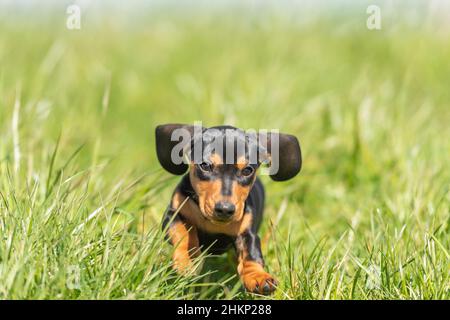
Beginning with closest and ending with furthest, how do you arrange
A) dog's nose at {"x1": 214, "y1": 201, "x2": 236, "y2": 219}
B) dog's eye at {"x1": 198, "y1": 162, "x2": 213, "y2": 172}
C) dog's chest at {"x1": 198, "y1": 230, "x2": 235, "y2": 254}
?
dog's nose at {"x1": 214, "y1": 201, "x2": 236, "y2": 219}, dog's eye at {"x1": 198, "y1": 162, "x2": 213, "y2": 172}, dog's chest at {"x1": 198, "y1": 230, "x2": 235, "y2": 254}

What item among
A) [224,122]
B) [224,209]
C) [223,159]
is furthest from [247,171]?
[224,122]

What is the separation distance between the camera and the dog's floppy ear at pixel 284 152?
3404mm

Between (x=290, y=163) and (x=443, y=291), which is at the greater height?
(x=290, y=163)

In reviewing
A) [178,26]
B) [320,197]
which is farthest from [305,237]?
[178,26]

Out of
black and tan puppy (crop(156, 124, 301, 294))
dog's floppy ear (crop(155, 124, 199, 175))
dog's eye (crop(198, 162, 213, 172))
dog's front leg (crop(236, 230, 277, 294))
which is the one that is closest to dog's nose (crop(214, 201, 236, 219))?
black and tan puppy (crop(156, 124, 301, 294))

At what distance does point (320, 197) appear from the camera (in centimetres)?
516

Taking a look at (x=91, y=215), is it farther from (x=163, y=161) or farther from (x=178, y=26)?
(x=178, y=26)

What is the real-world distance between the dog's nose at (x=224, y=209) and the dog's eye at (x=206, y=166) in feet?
0.56

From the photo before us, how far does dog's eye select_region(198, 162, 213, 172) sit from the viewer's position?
312 centimetres

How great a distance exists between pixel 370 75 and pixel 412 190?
2644 millimetres

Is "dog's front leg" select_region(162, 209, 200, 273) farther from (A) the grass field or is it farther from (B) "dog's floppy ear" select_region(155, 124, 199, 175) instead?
(B) "dog's floppy ear" select_region(155, 124, 199, 175)

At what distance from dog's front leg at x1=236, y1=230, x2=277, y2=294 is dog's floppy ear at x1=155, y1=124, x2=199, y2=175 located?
0.40 metres

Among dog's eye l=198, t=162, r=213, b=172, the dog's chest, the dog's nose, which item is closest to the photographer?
the dog's nose
